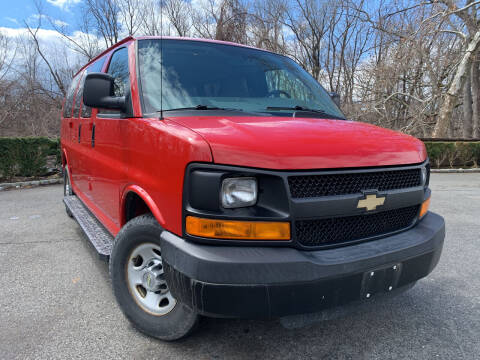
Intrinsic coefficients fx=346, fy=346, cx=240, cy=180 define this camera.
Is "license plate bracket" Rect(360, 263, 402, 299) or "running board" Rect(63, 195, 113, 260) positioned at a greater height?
"license plate bracket" Rect(360, 263, 402, 299)

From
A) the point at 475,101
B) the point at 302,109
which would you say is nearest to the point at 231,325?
the point at 302,109

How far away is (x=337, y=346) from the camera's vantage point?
2268mm

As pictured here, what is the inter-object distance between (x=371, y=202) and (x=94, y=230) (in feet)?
8.60

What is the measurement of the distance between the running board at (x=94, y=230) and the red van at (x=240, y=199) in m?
0.05

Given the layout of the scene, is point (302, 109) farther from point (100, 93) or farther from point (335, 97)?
point (100, 93)

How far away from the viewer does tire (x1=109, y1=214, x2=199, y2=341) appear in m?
2.10

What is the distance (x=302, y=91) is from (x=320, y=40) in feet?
83.3

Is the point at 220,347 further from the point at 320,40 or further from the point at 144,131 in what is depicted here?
the point at 320,40

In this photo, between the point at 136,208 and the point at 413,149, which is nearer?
the point at 413,149

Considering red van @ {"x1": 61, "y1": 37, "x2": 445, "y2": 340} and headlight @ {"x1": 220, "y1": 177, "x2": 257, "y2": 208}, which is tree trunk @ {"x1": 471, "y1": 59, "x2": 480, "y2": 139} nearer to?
red van @ {"x1": 61, "y1": 37, "x2": 445, "y2": 340}

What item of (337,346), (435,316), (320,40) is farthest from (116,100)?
(320,40)

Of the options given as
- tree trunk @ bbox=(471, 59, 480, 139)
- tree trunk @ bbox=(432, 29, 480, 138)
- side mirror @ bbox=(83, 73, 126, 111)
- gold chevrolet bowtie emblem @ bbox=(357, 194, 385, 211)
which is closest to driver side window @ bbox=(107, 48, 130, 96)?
side mirror @ bbox=(83, 73, 126, 111)

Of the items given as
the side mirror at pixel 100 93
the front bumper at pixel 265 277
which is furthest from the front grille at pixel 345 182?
the side mirror at pixel 100 93

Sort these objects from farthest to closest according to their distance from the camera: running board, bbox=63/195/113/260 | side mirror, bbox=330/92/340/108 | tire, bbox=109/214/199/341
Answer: side mirror, bbox=330/92/340/108, running board, bbox=63/195/113/260, tire, bbox=109/214/199/341
